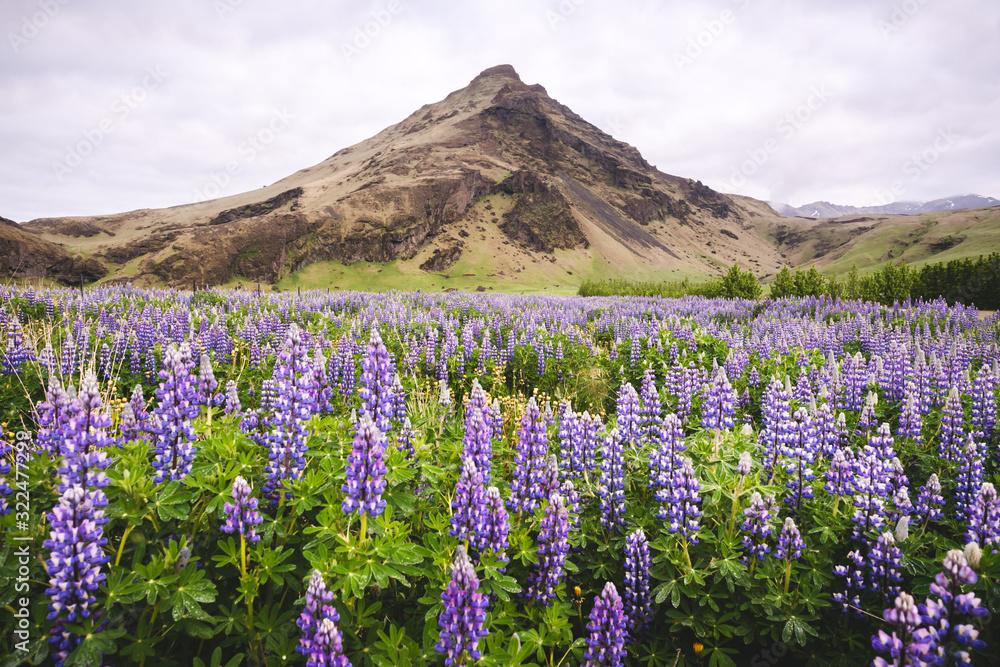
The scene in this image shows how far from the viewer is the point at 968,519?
12.4 ft

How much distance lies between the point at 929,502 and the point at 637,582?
108 inches

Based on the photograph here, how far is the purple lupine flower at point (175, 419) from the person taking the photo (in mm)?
2842

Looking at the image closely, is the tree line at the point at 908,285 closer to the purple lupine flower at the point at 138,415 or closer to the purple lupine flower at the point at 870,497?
the purple lupine flower at the point at 870,497

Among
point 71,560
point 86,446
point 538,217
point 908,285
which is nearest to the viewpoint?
point 71,560

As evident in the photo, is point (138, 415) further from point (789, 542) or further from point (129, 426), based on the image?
point (789, 542)

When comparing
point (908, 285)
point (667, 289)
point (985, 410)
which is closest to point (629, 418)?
point (985, 410)

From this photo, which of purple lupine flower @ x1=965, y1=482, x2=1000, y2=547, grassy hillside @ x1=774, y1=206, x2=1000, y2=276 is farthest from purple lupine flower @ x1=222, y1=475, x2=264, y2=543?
grassy hillside @ x1=774, y1=206, x2=1000, y2=276

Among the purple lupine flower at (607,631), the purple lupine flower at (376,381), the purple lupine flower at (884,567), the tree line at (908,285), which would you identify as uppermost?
the tree line at (908,285)

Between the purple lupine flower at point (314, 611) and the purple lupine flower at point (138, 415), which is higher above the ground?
the purple lupine flower at point (138, 415)

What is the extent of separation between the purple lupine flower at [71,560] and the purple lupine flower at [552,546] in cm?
246

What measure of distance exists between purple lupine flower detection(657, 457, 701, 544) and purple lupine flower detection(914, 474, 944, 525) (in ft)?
6.33

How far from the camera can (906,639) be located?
203cm

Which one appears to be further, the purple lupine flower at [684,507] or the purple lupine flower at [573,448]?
the purple lupine flower at [573,448]

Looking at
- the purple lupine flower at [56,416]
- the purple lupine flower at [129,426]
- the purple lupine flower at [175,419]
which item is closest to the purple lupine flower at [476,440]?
the purple lupine flower at [175,419]
